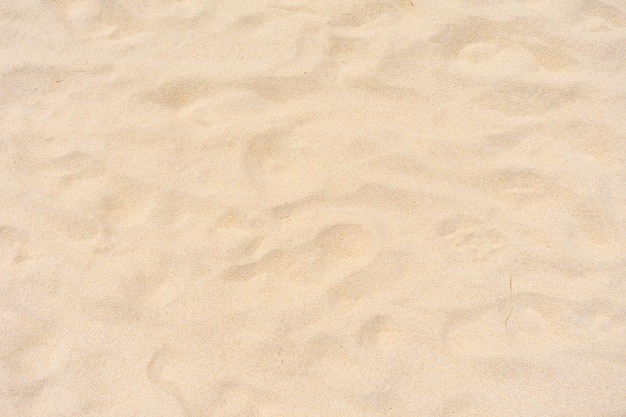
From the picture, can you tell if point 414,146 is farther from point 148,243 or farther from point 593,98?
point 148,243

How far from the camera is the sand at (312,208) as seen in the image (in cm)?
196

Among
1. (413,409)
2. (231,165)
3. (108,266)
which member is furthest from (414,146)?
(108,266)

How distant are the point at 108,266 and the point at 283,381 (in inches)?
27.9

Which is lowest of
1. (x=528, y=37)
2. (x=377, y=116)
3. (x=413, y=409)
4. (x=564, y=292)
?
(x=413, y=409)

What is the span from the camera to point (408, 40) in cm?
257

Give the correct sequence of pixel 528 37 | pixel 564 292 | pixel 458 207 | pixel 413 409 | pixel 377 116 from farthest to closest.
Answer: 1. pixel 528 37
2. pixel 377 116
3. pixel 458 207
4. pixel 564 292
5. pixel 413 409

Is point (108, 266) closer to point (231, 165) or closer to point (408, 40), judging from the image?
point (231, 165)

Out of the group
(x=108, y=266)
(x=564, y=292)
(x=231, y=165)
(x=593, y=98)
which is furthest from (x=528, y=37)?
(x=108, y=266)

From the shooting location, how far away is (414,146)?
2324mm

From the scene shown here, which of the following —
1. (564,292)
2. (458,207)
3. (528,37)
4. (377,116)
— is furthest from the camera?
(528,37)

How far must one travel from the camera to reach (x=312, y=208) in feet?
7.26

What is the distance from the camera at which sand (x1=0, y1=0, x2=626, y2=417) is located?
196 centimetres

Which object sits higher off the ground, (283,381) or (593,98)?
(593,98)

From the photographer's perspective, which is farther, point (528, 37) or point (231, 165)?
point (528, 37)
